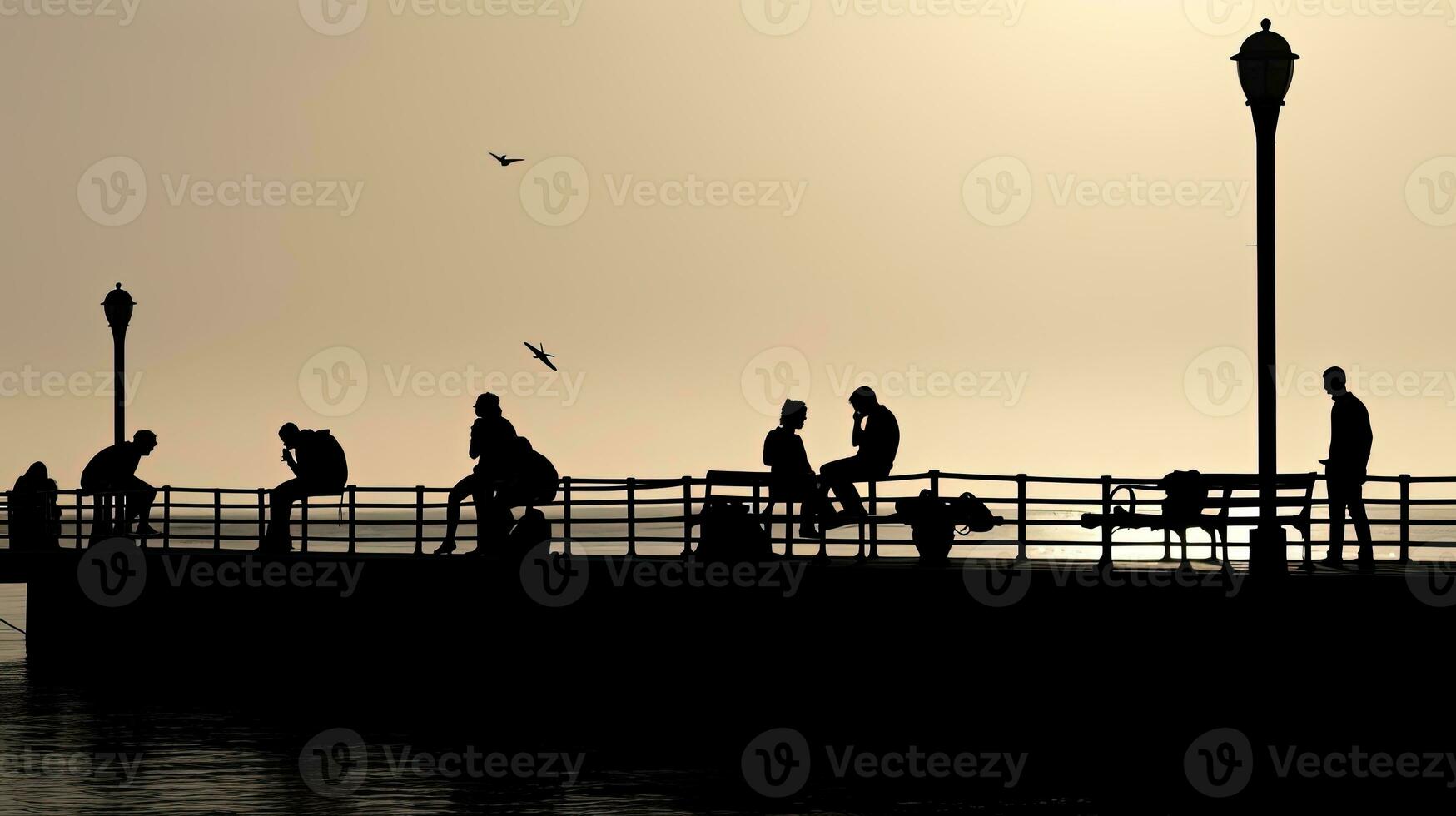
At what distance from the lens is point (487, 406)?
85.1 ft

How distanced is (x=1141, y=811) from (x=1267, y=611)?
3.40 metres

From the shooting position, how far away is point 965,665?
2273cm

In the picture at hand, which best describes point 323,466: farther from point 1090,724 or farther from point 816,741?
point 1090,724

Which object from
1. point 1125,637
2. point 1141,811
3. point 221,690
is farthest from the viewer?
point 221,690

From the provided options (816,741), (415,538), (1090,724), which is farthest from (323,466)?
(1090,724)
